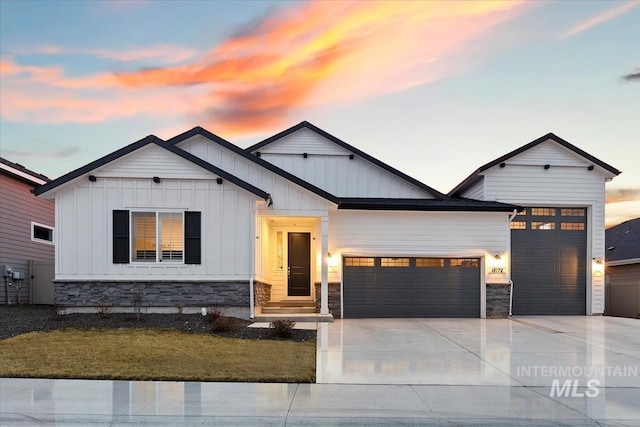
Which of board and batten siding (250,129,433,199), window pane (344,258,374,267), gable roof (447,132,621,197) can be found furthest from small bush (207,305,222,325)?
gable roof (447,132,621,197)

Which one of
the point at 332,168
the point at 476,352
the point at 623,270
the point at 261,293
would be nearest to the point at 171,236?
the point at 261,293

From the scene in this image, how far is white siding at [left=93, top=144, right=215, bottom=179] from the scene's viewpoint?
11.8 meters

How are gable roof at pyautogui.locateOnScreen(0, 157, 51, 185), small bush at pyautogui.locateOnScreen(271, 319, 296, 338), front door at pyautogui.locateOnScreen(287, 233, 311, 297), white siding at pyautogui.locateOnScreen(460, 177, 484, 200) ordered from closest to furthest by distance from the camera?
small bush at pyautogui.locateOnScreen(271, 319, 296, 338)
gable roof at pyautogui.locateOnScreen(0, 157, 51, 185)
front door at pyautogui.locateOnScreen(287, 233, 311, 297)
white siding at pyautogui.locateOnScreen(460, 177, 484, 200)

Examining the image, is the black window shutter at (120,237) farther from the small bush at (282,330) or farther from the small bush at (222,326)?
the small bush at (282,330)

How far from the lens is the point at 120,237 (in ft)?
38.5

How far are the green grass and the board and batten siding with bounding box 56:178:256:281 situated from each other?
8.09ft

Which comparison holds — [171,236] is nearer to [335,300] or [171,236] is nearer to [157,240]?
[157,240]

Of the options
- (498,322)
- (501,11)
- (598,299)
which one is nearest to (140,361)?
(498,322)

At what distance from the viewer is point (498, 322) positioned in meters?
13.1

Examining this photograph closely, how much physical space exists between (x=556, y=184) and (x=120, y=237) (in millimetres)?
14504

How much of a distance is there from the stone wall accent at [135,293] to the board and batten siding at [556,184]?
400 inches

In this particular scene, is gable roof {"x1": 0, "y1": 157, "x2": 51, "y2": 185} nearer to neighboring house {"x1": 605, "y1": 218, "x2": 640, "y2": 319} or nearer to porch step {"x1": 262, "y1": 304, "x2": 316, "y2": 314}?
porch step {"x1": 262, "y1": 304, "x2": 316, "y2": 314}

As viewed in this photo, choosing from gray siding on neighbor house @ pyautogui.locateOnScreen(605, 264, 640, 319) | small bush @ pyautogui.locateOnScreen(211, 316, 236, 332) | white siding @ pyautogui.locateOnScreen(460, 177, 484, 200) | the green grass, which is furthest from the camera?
gray siding on neighbor house @ pyautogui.locateOnScreen(605, 264, 640, 319)

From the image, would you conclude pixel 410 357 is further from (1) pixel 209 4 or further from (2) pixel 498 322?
(1) pixel 209 4
